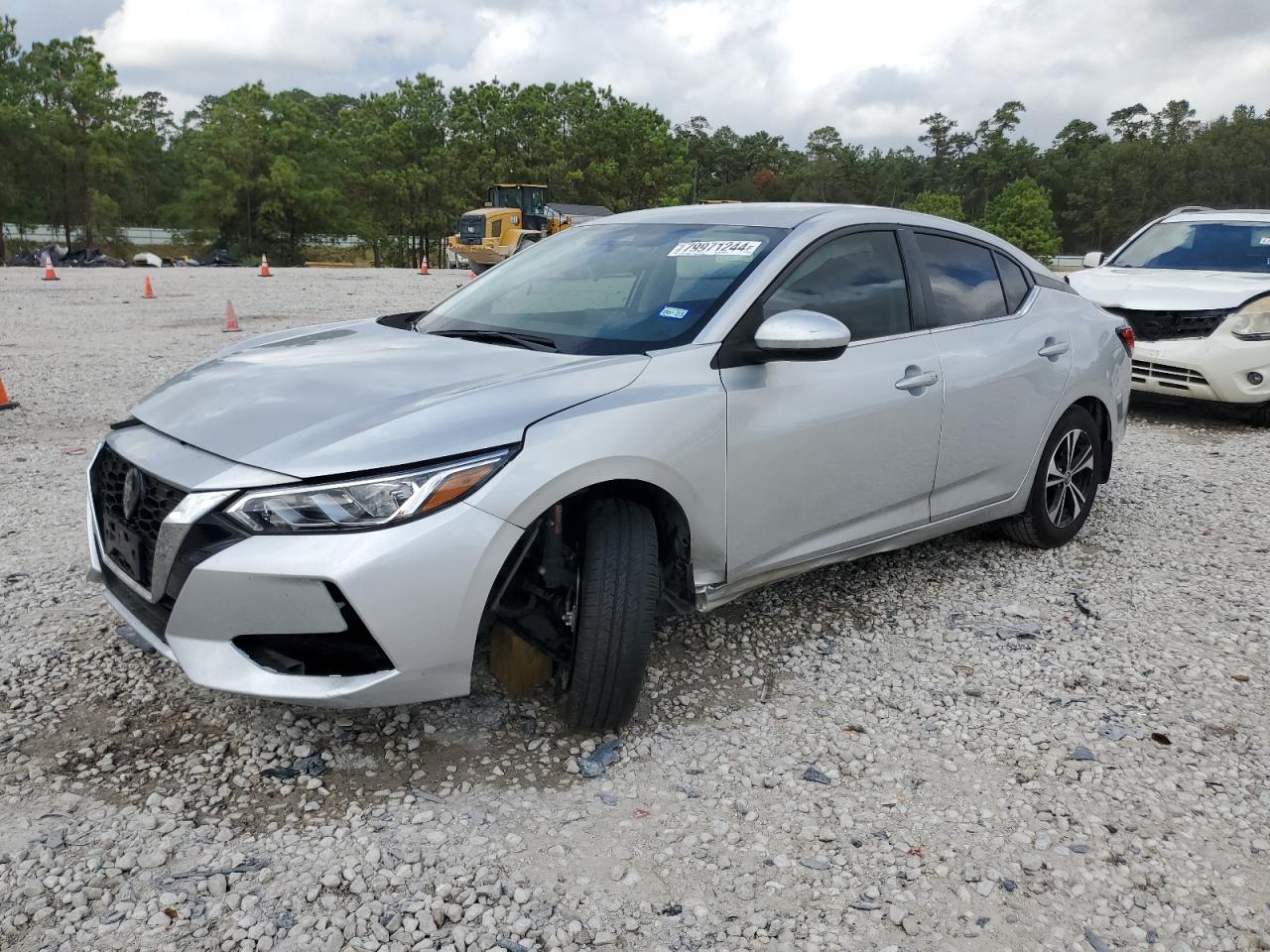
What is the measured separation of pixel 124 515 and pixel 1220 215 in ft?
31.8

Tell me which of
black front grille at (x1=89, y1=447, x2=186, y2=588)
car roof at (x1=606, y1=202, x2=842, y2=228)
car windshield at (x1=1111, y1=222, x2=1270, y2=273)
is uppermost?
car windshield at (x1=1111, y1=222, x2=1270, y2=273)

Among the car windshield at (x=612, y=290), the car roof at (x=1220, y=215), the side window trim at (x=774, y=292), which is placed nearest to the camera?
the side window trim at (x=774, y=292)

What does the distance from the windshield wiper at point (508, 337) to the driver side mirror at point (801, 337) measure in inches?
28.2

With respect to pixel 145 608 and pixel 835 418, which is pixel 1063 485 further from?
pixel 145 608

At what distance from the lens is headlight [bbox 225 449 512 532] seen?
8.57ft

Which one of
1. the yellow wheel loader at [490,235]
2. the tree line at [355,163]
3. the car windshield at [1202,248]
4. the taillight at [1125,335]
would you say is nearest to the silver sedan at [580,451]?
the taillight at [1125,335]

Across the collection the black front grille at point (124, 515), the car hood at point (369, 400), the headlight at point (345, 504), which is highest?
the car hood at point (369, 400)

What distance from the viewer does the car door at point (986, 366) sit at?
415 centimetres

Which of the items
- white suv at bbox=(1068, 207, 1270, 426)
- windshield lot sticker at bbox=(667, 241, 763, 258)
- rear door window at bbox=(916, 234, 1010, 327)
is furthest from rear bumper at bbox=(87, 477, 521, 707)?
white suv at bbox=(1068, 207, 1270, 426)

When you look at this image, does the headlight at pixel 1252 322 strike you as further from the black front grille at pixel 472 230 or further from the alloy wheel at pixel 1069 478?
the black front grille at pixel 472 230

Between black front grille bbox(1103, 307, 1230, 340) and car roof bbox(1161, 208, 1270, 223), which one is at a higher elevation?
car roof bbox(1161, 208, 1270, 223)

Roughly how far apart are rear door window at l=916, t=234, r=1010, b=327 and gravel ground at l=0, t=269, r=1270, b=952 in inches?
48.4

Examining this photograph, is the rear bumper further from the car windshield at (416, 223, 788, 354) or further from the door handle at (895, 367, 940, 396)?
the door handle at (895, 367, 940, 396)

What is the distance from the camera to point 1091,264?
10312 millimetres
